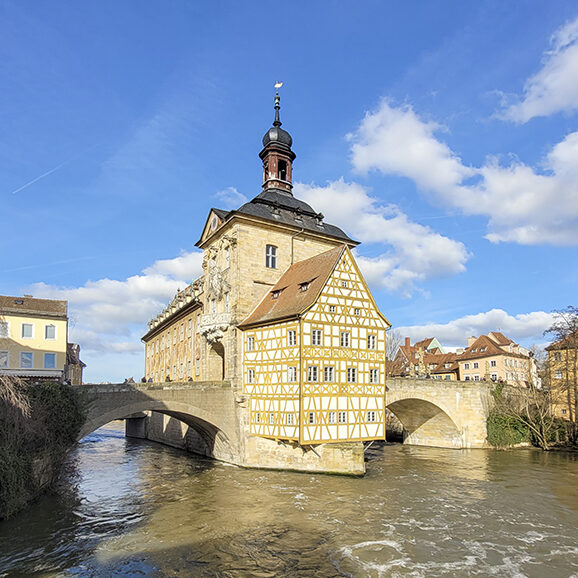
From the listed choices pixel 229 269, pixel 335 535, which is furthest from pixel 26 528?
pixel 229 269

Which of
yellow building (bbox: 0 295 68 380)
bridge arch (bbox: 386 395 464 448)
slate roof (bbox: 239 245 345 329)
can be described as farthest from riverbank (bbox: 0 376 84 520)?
bridge arch (bbox: 386 395 464 448)

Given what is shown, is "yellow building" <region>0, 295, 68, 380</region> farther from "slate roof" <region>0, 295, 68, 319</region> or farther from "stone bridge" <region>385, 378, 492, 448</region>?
"stone bridge" <region>385, 378, 492, 448</region>

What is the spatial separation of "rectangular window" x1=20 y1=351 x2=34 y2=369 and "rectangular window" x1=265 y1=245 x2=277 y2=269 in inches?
A: 552

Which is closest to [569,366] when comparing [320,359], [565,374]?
[565,374]

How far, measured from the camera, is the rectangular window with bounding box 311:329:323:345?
22175 mm

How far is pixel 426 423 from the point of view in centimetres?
3516

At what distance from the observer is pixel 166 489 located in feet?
67.9

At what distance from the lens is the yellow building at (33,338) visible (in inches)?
1069

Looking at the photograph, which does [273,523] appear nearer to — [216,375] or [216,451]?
[216,451]

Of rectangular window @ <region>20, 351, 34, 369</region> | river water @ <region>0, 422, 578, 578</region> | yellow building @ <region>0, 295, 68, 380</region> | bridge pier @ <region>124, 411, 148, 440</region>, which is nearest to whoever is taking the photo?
river water @ <region>0, 422, 578, 578</region>

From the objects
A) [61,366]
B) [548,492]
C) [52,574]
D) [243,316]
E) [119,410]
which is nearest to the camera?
[52,574]

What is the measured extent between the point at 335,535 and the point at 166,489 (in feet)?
29.7

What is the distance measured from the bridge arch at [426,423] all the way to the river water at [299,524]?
7.46 metres

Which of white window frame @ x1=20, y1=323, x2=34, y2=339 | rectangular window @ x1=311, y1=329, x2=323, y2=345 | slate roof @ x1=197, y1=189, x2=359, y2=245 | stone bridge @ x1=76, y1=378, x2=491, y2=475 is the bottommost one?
stone bridge @ x1=76, y1=378, x2=491, y2=475
